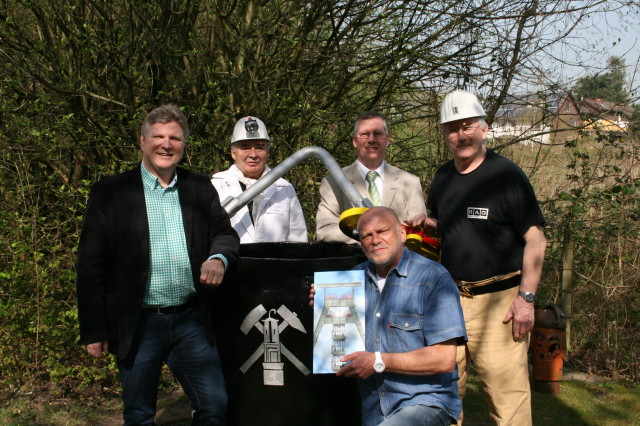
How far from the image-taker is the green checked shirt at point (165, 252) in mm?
2816

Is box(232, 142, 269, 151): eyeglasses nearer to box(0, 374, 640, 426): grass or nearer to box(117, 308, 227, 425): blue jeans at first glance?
box(117, 308, 227, 425): blue jeans

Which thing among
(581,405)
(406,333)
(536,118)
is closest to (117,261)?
(406,333)

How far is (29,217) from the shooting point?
4.98 metres

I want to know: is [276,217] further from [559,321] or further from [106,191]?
[559,321]

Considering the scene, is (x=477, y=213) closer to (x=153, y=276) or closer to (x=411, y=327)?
(x=411, y=327)

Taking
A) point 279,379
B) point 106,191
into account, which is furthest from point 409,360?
point 106,191

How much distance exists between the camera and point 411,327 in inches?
98.8

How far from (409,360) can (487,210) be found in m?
0.98

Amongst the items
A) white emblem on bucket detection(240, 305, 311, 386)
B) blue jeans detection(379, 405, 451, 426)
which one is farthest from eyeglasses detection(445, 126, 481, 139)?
blue jeans detection(379, 405, 451, 426)

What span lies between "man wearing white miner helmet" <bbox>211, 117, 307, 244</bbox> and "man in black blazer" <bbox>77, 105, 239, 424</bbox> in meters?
0.87

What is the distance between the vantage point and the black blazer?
272 cm

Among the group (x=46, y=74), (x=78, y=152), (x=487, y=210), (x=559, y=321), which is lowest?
(x=559, y=321)

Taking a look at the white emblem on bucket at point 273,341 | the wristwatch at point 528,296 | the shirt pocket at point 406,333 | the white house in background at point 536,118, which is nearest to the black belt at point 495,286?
the wristwatch at point 528,296

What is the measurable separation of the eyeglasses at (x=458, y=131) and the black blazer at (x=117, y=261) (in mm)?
1189
